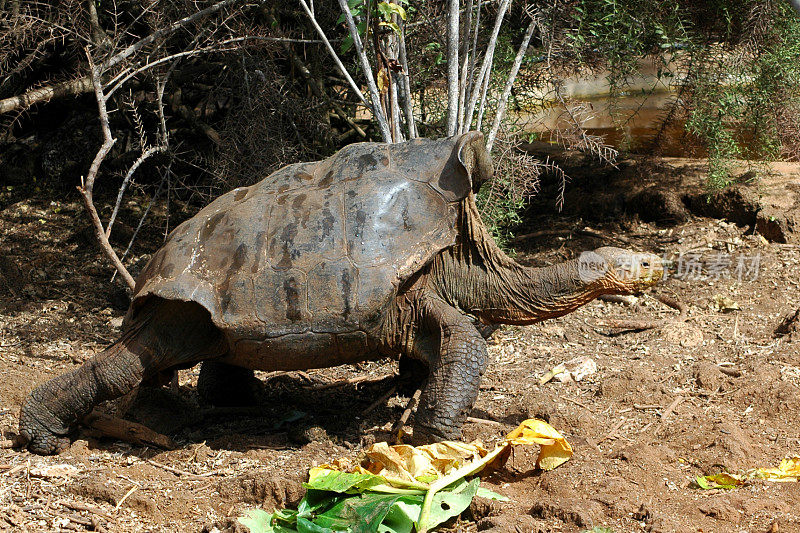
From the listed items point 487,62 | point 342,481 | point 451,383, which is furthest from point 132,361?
point 487,62

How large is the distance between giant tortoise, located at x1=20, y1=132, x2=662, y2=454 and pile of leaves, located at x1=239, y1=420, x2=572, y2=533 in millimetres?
303

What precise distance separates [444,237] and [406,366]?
1.25 metres

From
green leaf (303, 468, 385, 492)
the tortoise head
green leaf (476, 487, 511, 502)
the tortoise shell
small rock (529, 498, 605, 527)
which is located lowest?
green leaf (476, 487, 511, 502)

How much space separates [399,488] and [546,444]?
750mm

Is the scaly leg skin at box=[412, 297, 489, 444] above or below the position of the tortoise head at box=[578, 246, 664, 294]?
below

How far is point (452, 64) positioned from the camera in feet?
18.1

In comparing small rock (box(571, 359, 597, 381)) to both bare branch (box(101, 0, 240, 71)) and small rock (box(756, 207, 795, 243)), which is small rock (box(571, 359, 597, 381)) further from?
bare branch (box(101, 0, 240, 71))

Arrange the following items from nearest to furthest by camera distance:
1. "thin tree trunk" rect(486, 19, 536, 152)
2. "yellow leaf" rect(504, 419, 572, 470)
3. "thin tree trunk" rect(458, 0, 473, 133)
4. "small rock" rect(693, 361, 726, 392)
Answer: "yellow leaf" rect(504, 419, 572, 470), "small rock" rect(693, 361, 726, 392), "thin tree trunk" rect(458, 0, 473, 133), "thin tree trunk" rect(486, 19, 536, 152)

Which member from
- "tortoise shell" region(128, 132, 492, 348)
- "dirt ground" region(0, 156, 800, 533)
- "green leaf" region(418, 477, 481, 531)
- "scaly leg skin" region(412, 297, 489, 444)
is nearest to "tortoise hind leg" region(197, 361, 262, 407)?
"dirt ground" region(0, 156, 800, 533)

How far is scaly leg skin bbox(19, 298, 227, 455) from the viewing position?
434 cm

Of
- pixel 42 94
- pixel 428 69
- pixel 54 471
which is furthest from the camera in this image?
pixel 428 69

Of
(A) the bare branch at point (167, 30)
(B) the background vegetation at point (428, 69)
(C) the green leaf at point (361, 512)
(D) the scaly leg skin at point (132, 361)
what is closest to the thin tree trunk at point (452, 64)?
(B) the background vegetation at point (428, 69)

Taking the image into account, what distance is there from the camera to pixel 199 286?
4.13 m

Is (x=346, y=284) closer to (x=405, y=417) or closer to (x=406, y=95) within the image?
(x=405, y=417)
